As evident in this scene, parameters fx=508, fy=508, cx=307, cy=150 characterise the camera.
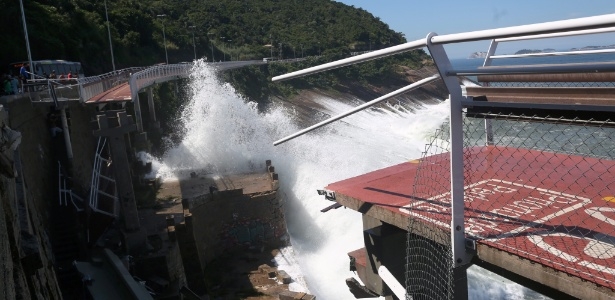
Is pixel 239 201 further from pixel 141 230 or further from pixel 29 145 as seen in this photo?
pixel 29 145

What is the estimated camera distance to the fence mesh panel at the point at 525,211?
3.37 m

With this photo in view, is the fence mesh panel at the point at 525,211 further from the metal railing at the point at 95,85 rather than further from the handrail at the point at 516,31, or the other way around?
the metal railing at the point at 95,85

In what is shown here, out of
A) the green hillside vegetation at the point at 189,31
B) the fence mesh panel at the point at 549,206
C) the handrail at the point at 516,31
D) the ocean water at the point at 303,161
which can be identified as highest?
the green hillside vegetation at the point at 189,31

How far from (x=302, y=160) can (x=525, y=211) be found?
19.4 m

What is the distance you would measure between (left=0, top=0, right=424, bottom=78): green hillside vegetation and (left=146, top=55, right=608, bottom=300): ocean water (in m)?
6.98

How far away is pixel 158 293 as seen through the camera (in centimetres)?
1093

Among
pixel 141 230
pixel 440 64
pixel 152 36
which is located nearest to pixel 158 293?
pixel 141 230

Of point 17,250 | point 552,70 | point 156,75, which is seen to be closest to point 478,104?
point 552,70

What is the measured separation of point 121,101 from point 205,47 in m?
46.4

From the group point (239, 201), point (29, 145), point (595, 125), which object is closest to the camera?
point (595, 125)

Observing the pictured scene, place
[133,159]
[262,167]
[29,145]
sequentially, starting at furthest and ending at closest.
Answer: [262,167] < [133,159] < [29,145]

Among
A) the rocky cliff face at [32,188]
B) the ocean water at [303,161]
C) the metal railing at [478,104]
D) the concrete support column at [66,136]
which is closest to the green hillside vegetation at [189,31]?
the ocean water at [303,161]

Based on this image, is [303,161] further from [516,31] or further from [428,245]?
[516,31]

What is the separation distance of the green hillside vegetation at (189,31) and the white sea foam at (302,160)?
6999mm
